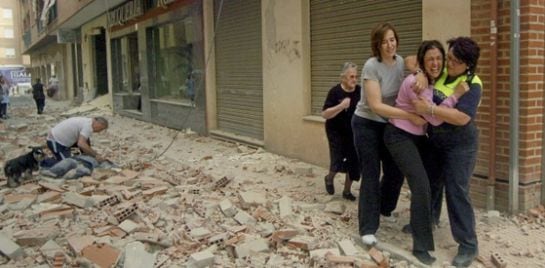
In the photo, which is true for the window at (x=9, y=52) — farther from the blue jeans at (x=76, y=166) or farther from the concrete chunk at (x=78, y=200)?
the concrete chunk at (x=78, y=200)

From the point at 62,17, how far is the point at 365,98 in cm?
2114

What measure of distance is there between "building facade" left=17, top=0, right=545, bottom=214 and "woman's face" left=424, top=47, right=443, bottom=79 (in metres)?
1.41

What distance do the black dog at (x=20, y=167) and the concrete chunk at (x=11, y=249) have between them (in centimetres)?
277

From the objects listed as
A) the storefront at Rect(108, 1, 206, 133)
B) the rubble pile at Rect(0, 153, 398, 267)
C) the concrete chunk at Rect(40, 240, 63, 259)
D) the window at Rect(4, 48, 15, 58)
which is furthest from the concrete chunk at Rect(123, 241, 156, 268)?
the window at Rect(4, 48, 15, 58)

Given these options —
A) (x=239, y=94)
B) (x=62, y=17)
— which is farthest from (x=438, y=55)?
(x=62, y=17)

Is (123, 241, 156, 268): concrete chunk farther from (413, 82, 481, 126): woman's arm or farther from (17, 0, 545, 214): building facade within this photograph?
(17, 0, 545, 214): building facade

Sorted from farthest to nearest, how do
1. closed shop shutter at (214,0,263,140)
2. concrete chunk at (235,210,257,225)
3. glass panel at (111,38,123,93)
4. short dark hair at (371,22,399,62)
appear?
glass panel at (111,38,123,93) → closed shop shutter at (214,0,263,140) → concrete chunk at (235,210,257,225) → short dark hair at (371,22,399,62)

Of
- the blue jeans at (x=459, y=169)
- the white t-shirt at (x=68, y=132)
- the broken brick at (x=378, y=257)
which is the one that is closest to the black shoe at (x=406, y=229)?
→ the broken brick at (x=378, y=257)

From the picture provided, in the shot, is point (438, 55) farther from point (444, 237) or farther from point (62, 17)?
point (62, 17)

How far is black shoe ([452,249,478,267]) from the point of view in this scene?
4.26m

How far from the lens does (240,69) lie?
11164mm

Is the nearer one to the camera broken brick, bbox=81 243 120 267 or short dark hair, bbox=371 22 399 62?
short dark hair, bbox=371 22 399 62

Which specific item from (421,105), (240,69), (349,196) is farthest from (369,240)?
(240,69)

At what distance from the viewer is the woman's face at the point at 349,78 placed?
582 cm
